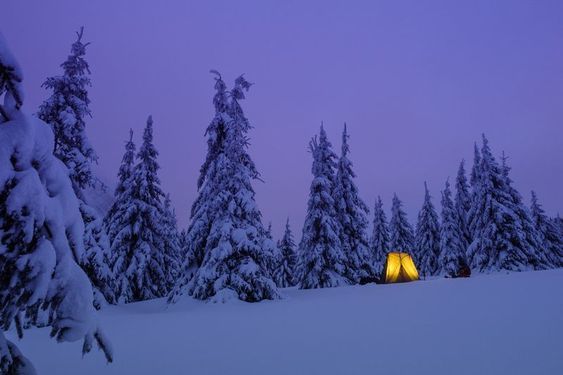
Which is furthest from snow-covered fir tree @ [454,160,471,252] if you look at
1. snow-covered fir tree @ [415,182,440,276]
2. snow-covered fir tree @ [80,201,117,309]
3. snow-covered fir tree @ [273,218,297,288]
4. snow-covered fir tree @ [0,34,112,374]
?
snow-covered fir tree @ [0,34,112,374]

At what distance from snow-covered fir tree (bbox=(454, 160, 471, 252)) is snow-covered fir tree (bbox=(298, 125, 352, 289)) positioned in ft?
74.6

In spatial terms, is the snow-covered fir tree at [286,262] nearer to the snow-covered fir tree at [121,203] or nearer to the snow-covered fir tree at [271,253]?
the snow-covered fir tree at [121,203]

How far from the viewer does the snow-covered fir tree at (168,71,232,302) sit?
644 inches

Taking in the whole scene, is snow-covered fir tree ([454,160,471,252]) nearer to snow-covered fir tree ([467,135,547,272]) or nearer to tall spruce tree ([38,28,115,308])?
snow-covered fir tree ([467,135,547,272])

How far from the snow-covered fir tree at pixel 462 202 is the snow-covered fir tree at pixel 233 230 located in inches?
1259

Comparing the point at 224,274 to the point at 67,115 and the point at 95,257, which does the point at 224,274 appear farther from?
the point at 67,115

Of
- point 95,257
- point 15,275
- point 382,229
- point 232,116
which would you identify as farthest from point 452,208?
point 15,275

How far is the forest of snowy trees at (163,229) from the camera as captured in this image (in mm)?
2879

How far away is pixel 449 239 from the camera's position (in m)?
37.5

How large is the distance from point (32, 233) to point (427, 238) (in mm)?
44107

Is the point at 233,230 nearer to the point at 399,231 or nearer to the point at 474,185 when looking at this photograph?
the point at 474,185

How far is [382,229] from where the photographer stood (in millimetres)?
40156

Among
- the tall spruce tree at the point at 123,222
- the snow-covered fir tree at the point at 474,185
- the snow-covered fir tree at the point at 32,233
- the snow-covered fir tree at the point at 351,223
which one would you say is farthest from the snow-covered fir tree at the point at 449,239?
the snow-covered fir tree at the point at 32,233

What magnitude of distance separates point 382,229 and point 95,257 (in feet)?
106
